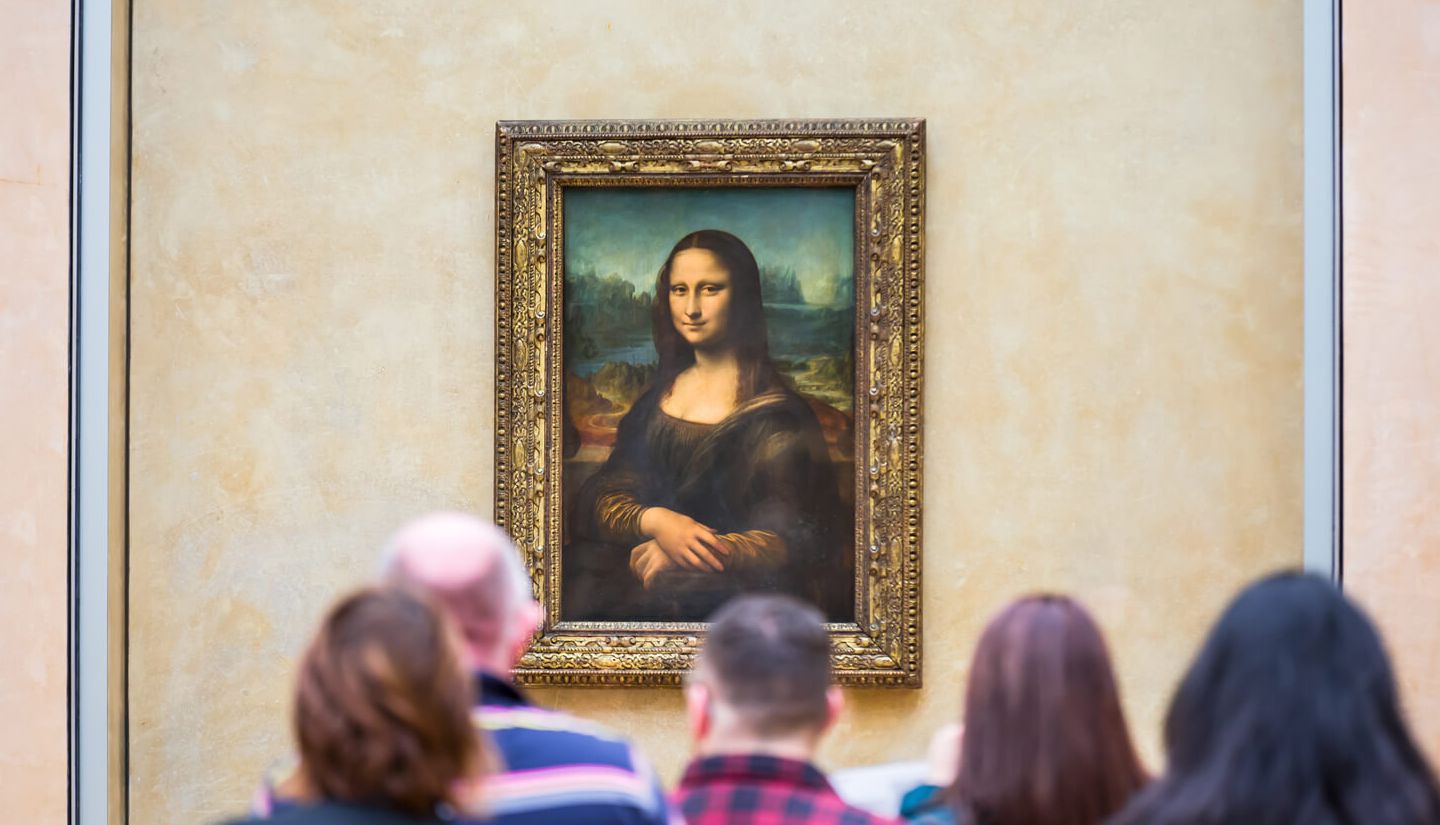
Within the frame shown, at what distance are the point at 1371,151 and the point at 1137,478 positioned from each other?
70.8 inches

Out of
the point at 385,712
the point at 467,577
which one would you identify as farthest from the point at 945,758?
the point at 385,712

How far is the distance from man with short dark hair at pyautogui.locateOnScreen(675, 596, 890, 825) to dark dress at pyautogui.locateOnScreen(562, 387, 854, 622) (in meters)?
3.95

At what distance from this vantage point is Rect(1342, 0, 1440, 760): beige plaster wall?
6.31 metres

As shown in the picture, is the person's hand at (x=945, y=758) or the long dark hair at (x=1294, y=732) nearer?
the long dark hair at (x=1294, y=732)

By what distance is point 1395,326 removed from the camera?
6.44 m

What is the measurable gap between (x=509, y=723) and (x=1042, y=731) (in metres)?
1.07

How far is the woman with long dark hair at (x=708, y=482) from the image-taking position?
7.07 metres

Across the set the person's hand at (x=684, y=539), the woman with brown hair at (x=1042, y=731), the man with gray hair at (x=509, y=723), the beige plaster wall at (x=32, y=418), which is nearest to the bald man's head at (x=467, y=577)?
the man with gray hair at (x=509, y=723)

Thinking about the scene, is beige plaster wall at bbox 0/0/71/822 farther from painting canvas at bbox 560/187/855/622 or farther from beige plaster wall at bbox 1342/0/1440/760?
beige plaster wall at bbox 1342/0/1440/760

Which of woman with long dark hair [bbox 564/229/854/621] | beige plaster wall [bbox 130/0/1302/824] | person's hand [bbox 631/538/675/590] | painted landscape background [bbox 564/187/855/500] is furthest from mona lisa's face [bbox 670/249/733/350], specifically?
person's hand [bbox 631/538/675/590]

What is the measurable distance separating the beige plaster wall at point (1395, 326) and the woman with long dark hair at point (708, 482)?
92.2 inches

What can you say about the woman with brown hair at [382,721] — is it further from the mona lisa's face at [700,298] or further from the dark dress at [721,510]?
the mona lisa's face at [700,298]

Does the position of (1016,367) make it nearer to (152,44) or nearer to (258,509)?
(258,509)

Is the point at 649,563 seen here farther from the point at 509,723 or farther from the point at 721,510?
the point at 509,723
